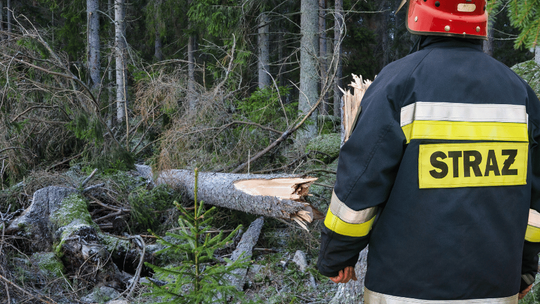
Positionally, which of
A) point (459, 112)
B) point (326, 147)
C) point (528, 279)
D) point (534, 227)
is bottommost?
point (326, 147)

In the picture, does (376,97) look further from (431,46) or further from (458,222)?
(458,222)

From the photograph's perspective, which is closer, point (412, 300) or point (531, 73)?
point (412, 300)

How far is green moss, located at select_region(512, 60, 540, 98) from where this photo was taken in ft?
9.79

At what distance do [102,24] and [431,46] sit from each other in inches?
442

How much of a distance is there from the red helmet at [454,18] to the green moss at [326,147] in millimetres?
3951

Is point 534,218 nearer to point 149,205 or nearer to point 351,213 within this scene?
point 351,213

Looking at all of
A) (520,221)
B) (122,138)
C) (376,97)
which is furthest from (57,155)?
(520,221)

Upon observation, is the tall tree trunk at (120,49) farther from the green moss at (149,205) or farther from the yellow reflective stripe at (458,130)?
the yellow reflective stripe at (458,130)

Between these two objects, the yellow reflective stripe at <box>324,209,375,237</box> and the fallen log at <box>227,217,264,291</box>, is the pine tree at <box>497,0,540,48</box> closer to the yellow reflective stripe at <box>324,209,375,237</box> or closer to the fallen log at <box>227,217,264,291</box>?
the yellow reflective stripe at <box>324,209,375,237</box>

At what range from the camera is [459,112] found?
1459 mm

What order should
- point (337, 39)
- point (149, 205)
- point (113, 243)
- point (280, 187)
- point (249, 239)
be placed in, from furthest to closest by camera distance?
1. point (337, 39)
2. point (149, 205)
3. point (249, 239)
4. point (113, 243)
5. point (280, 187)

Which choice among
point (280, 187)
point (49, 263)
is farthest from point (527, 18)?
point (49, 263)

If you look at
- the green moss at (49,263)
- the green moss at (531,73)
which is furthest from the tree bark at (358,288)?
the green moss at (49,263)

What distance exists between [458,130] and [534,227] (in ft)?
2.35
